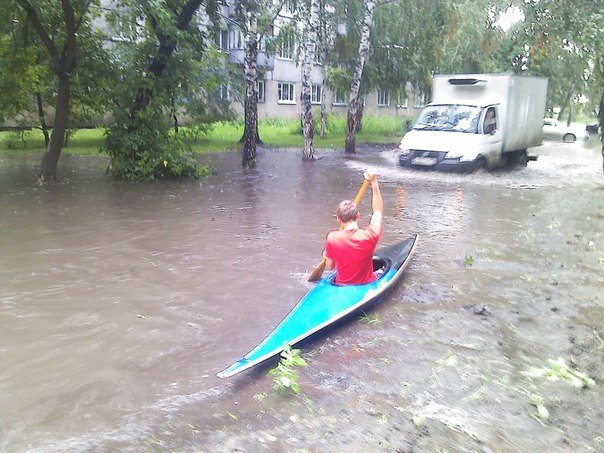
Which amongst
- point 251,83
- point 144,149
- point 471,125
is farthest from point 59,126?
point 471,125

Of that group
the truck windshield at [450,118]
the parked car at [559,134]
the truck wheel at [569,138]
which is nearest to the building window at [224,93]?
the truck windshield at [450,118]

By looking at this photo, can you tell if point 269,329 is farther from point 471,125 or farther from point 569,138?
point 569,138

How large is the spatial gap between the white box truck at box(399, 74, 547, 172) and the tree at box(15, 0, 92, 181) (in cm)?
896

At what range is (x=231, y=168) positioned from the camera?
18.3 meters

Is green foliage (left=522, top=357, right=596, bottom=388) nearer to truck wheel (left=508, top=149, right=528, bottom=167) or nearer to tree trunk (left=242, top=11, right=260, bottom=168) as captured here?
tree trunk (left=242, top=11, right=260, bottom=168)

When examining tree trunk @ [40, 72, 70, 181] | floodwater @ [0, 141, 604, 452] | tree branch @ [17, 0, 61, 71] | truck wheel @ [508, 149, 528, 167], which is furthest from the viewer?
truck wheel @ [508, 149, 528, 167]

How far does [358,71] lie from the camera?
2197 centimetres

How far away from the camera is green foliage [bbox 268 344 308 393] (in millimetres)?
4465

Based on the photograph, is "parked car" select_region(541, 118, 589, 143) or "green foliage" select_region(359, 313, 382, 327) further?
"parked car" select_region(541, 118, 589, 143)

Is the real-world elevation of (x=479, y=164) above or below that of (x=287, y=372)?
above

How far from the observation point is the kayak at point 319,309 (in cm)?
464

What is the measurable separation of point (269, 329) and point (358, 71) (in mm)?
17801

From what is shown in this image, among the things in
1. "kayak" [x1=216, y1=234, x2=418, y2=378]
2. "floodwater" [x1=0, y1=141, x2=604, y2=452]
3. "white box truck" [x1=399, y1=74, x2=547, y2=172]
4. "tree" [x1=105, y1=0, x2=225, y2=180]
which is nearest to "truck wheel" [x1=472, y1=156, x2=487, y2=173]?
"white box truck" [x1=399, y1=74, x2=547, y2=172]

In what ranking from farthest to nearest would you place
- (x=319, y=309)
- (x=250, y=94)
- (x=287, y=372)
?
(x=250, y=94) → (x=319, y=309) → (x=287, y=372)
